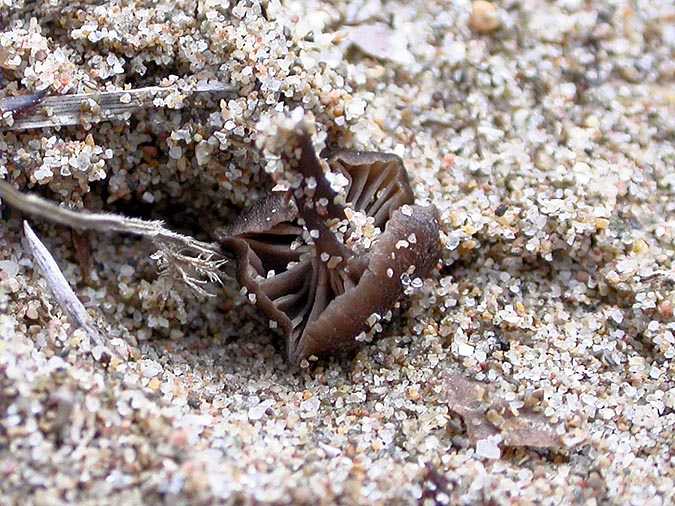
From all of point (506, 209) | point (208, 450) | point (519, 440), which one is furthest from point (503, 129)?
point (208, 450)

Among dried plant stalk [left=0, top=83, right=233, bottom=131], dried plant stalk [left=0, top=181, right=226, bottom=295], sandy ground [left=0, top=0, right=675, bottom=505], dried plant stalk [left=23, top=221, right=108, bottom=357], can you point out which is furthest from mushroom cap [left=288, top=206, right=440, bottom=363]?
dried plant stalk [left=0, top=83, right=233, bottom=131]

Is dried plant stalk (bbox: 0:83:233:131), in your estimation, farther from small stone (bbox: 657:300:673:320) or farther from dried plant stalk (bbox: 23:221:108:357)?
small stone (bbox: 657:300:673:320)

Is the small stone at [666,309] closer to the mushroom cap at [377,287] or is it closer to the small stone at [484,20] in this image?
the mushroom cap at [377,287]

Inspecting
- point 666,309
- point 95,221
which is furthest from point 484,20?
point 95,221

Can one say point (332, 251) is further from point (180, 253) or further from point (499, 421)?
point (499, 421)

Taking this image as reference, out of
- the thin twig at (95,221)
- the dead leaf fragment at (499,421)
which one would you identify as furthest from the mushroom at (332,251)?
the dead leaf fragment at (499,421)
